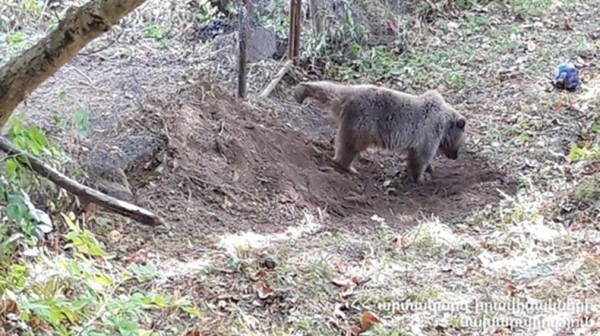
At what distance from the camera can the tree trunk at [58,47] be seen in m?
2.72

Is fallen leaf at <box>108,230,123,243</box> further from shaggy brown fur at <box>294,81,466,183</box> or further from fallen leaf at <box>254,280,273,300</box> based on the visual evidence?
shaggy brown fur at <box>294,81,466,183</box>

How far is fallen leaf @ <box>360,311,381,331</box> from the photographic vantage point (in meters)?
3.73

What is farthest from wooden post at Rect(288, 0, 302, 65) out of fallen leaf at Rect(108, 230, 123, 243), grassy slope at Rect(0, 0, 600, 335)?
fallen leaf at Rect(108, 230, 123, 243)

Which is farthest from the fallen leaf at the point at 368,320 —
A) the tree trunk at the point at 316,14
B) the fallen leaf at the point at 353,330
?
the tree trunk at the point at 316,14

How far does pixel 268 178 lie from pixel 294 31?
105 inches

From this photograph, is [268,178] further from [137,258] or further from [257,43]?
[257,43]

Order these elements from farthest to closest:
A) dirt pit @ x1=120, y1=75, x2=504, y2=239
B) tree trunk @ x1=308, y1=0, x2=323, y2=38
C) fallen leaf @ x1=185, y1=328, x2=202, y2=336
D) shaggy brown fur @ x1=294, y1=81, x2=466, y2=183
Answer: tree trunk @ x1=308, y1=0, x2=323, y2=38 < shaggy brown fur @ x1=294, y1=81, x2=466, y2=183 < dirt pit @ x1=120, y1=75, x2=504, y2=239 < fallen leaf @ x1=185, y1=328, x2=202, y2=336

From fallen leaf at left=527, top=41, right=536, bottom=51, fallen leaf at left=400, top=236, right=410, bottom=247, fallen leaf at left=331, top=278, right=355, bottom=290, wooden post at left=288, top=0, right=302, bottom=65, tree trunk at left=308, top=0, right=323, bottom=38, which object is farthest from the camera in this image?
fallen leaf at left=527, top=41, right=536, bottom=51

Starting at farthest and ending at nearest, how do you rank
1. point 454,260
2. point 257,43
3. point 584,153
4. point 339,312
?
point 257,43 < point 584,153 < point 454,260 < point 339,312

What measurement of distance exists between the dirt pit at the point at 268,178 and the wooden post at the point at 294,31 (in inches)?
40.4

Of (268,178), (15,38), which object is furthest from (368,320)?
(15,38)

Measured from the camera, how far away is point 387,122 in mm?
6746

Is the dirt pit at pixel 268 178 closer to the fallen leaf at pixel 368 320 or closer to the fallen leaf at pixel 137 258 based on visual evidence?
the fallen leaf at pixel 137 258

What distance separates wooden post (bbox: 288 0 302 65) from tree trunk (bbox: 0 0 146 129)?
5.18m
